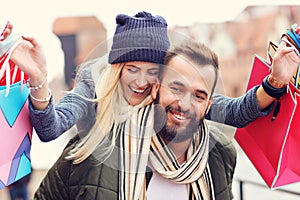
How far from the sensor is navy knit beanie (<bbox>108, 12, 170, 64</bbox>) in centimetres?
93

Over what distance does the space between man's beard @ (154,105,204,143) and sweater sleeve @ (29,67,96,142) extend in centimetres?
13

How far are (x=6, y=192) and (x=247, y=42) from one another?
10.2ft

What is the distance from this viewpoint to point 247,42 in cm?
500

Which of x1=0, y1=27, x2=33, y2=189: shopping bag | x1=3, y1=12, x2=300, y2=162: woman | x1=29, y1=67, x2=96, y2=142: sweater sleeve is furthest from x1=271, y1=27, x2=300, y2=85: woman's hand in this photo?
x1=0, y1=27, x2=33, y2=189: shopping bag

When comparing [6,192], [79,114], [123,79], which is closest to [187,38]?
[123,79]

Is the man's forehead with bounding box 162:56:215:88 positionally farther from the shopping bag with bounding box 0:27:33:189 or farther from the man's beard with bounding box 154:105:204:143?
the shopping bag with bounding box 0:27:33:189

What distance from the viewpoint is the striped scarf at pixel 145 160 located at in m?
0.99

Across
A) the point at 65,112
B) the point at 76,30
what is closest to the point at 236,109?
the point at 65,112

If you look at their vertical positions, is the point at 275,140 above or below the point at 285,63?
below

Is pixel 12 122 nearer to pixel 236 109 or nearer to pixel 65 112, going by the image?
pixel 65 112

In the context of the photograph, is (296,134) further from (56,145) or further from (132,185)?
(56,145)

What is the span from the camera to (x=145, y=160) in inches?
39.3

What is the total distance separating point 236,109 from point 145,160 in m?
0.23

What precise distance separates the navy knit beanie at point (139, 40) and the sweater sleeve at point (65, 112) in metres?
0.08
